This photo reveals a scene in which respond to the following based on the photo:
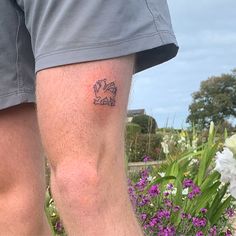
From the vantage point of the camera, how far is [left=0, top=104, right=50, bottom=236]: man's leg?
2.12 m

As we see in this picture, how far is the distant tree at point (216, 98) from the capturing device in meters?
56.6

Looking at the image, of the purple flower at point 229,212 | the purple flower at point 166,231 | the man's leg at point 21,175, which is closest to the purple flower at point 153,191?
the purple flower at point 166,231

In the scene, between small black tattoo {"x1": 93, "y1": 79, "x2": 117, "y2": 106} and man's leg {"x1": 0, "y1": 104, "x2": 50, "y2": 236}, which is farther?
man's leg {"x1": 0, "y1": 104, "x2": 50, "y2": 236}

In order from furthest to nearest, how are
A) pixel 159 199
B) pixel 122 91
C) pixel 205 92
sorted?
pixel 205 92, pixel 159 199, pixel 122 91

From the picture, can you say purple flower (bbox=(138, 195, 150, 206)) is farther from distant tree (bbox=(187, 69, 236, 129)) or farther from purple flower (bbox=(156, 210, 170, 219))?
distant tree (bbox=(187, 69, 236, 129))

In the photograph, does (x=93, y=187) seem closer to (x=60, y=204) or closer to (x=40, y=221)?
(x=60, y=204)

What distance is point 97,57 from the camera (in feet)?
5.09

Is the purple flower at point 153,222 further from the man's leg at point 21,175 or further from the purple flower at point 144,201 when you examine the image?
the man's leg at point 21,175

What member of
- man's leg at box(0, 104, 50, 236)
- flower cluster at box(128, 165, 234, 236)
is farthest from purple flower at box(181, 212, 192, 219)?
man's leg at box(0, 104, 50, 236)

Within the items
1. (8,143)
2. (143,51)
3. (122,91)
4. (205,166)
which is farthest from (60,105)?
(205,166)

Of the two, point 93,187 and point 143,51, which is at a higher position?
point 143,51

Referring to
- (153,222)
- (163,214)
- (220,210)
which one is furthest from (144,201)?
(220,210)

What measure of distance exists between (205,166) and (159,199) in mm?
522

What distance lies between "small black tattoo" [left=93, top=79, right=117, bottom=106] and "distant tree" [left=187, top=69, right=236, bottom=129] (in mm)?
53725
